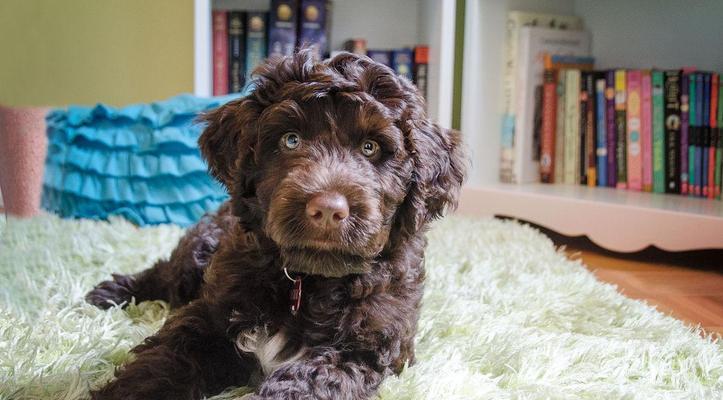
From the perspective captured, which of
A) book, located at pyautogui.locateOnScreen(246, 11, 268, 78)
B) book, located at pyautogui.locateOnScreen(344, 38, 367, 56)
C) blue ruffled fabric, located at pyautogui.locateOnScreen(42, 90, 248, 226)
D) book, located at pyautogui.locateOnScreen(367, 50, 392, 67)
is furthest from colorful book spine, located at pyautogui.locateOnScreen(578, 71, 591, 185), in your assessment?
blue ruffled fabric, located at pyautogui.locateOnScreen(42, 90, 248, 226)

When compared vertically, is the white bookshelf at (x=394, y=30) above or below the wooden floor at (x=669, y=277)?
above

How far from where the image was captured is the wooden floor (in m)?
2.08

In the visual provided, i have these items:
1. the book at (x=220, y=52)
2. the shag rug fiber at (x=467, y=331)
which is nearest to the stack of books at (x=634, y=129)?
the shag rug fiber at (x=467, y=331)

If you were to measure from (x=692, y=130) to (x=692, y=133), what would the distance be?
0.04 feet

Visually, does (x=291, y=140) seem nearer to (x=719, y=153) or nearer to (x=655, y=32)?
(x=719, y=153)

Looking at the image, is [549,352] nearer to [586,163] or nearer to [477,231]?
[477,231]

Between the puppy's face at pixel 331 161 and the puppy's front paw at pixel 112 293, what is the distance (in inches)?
24.5

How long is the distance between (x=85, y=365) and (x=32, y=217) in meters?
1.37

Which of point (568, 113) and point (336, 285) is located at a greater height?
point (568, 113)

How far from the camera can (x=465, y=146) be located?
4.88ft

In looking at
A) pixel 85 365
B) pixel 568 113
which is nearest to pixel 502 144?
pixel 568 113

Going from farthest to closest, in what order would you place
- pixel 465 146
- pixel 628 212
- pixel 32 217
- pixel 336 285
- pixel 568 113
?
pixel 568 113, pixel 628 212, pixel 32 217, pixel 465 146, pixel 336 285

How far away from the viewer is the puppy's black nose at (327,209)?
1079 millimetres

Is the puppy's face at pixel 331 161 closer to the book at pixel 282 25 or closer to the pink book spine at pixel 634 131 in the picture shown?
the book at pixel 282 25
